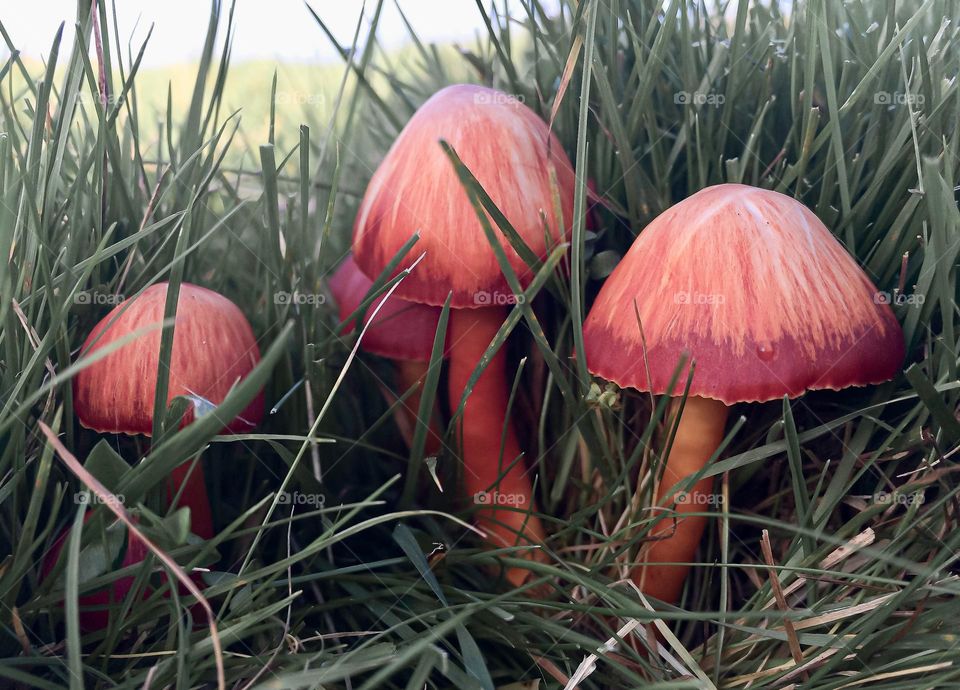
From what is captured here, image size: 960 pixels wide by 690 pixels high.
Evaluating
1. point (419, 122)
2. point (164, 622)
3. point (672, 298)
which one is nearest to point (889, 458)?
point (672, 298)

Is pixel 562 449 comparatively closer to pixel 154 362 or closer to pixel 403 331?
pixel 403 331

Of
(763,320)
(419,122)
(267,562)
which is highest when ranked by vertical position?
(419,122)

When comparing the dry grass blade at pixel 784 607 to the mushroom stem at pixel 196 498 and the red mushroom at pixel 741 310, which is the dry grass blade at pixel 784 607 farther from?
the mushroom stem at pixel 196 498

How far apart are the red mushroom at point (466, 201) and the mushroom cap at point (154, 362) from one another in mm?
247

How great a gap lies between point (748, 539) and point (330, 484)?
68 cm

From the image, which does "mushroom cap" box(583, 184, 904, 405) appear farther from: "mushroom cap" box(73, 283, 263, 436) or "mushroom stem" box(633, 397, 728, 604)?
"mushroom cap" box(73, 283, 263, 436)

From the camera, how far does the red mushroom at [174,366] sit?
3.20ft

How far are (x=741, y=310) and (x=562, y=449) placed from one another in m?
0.43

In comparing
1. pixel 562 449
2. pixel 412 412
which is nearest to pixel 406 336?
pixel 412 412

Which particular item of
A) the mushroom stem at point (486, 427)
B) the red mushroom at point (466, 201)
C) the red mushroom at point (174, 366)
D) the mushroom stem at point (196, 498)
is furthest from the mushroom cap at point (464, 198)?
the mushroom stem at point (196, 498)

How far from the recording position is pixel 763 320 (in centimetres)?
88

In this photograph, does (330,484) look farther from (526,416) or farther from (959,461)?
(959,461)

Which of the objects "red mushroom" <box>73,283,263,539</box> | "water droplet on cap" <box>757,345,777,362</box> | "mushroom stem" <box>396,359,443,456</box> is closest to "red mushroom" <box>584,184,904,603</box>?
"water droplet on cap" <box>757,345,777,362</box>

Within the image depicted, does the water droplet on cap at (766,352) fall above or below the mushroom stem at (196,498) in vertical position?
above
